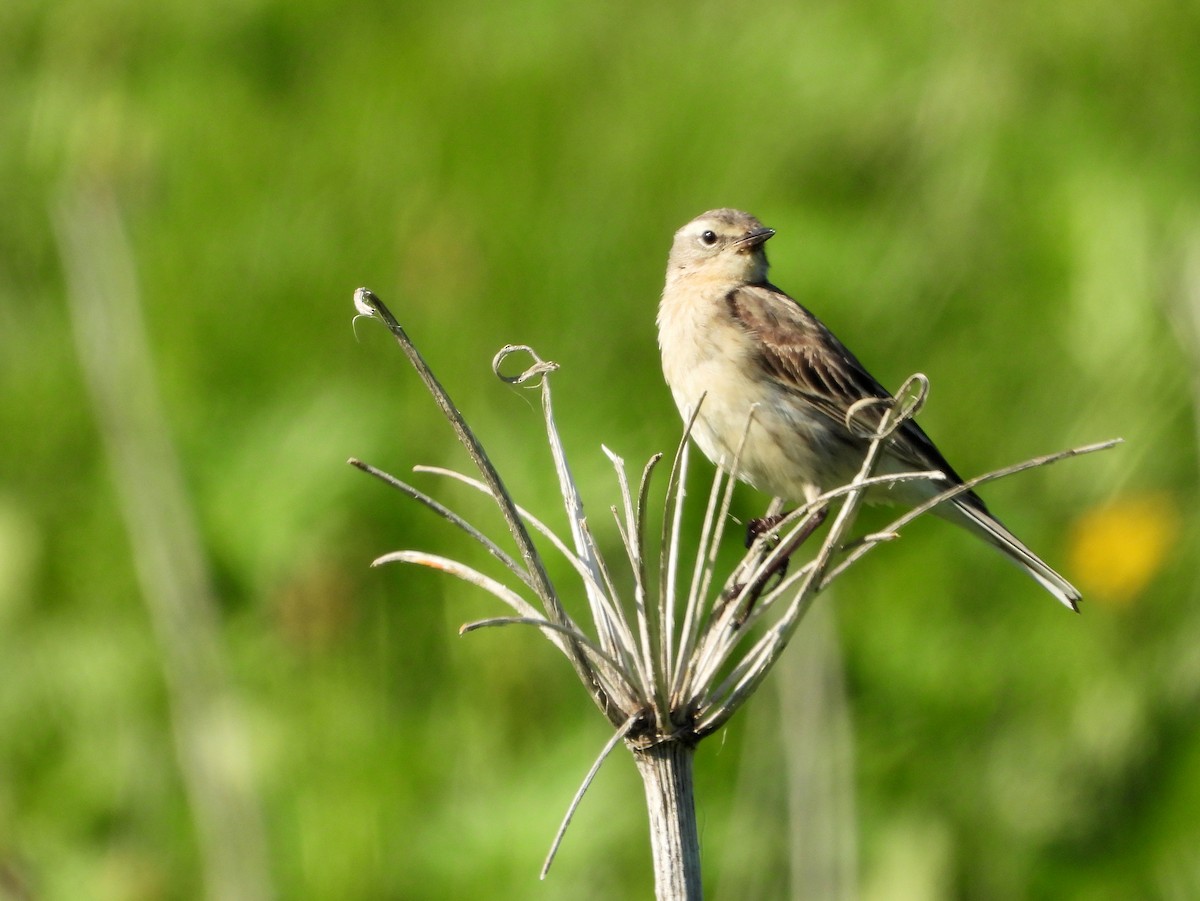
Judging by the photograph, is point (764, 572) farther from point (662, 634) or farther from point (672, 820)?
point (672, 820)

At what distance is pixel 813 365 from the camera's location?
507cm

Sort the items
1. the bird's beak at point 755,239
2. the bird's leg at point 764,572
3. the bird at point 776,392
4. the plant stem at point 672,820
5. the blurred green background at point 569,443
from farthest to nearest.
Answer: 1. the blurred green background at point 569,443
2. the bird's beak at point 755,239
3. the bird at point 776,392
4. the bird's leg at point 764,572
5. the plant stem at point 672,820

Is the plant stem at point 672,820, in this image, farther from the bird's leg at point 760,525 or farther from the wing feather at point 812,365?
the wing feather at point 812,365

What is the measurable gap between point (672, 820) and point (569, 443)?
469 cm

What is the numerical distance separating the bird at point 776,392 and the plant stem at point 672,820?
2618mm

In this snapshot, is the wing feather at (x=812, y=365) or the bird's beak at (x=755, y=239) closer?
the wing feather at (x=812, y=365)

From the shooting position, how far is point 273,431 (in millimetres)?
6844

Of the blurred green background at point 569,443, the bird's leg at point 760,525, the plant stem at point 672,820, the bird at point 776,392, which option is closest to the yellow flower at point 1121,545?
the blurred green background at point 569,443

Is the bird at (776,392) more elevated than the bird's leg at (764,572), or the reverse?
the bird at (776,392)

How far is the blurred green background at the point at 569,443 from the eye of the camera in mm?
6176

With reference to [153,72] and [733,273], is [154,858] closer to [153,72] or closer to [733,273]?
[733,273]

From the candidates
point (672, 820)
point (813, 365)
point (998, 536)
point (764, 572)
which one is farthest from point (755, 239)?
point (672, 820)

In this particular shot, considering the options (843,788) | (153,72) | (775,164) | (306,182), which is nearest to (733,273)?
(843,788)

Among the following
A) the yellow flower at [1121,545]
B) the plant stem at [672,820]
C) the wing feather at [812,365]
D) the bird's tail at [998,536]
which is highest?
the wing feather at [812,365]
